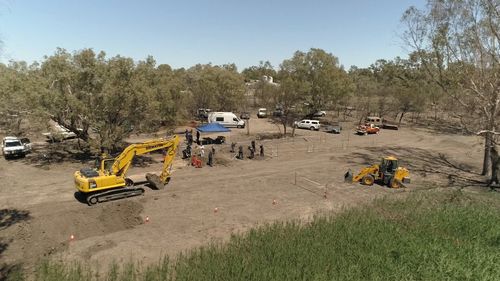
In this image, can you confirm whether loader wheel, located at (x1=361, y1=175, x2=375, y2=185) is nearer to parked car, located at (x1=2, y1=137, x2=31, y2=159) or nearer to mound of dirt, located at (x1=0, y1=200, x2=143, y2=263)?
mound of dirt, located at (x1=0, y1=200, x2=143, y2=263)

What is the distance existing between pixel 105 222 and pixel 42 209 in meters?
4.24

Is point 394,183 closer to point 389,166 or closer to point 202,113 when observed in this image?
point 389,166

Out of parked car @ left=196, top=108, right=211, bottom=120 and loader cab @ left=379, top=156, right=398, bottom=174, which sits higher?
parked car @ left=196, top=108, right=211, bottom=120

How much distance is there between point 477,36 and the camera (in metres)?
25.3

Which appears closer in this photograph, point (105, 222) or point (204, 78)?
point (105, 222)

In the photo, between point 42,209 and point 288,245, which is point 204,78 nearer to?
point 42,209

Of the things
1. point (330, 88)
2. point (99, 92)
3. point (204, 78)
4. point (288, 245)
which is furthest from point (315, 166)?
point (204, 78)

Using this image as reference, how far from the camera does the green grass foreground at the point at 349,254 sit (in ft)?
38.9

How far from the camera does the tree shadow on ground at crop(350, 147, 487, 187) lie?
27.8m

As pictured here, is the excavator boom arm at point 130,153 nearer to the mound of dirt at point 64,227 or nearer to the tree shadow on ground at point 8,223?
the mound of dirt at point 64,227

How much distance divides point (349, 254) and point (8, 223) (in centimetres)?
1587

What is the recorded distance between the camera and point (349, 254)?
13461 mm

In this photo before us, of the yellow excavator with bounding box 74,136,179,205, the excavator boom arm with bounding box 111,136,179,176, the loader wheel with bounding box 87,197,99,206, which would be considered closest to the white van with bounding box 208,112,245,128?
the excavator boom arm with bounding box 111,136,179,176

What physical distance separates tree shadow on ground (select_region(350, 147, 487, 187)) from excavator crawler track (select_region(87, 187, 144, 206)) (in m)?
19.9
